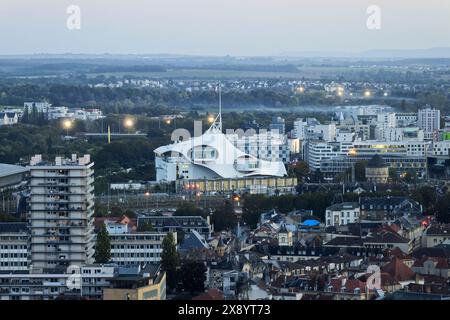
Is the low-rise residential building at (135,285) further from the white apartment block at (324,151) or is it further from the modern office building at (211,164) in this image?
the white apartment block at (324,151)

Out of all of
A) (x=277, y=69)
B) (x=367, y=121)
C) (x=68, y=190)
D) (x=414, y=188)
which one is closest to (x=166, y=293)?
(x=68, y=190)

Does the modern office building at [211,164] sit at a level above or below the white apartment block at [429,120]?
above

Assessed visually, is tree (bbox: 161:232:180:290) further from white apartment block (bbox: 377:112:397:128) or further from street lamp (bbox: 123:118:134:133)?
street lamp (bbox: 123:118:134:133)

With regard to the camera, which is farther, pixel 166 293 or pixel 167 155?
pixel 167 155

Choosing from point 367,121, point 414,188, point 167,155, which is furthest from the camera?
point 367,121

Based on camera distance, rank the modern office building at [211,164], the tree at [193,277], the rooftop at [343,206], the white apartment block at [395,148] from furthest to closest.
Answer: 1. the white apartment block at [395,148]
2. the modern office building at [211,164]
3. the rooftop at [343,206]
4. the tree at [193,277]

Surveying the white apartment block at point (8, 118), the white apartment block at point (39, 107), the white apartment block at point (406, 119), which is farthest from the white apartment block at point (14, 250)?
the white apartment block at point (39, 107)
